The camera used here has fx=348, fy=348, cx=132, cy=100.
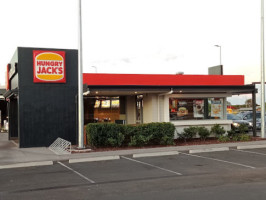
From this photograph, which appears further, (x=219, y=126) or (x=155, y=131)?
(x=219, y=126)

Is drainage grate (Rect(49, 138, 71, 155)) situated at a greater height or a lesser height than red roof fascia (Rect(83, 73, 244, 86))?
lesser

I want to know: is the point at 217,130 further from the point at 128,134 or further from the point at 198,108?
the point at 128,134

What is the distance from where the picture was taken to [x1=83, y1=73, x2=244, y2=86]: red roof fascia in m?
19.0

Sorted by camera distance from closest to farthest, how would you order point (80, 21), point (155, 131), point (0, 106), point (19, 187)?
point (19, 187)
point (80, 21)
point (155, 131)
point (0, 106)

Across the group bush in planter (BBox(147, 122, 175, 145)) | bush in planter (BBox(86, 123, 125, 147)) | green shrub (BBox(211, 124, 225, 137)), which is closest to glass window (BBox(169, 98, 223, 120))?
green shrub (BBox(211, 124, 225, 137))

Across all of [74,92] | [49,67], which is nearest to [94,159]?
[74,92]

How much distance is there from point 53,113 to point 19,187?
389 inches

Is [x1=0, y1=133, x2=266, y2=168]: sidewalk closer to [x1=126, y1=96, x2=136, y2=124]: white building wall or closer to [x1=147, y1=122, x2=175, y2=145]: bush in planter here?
[x1=147, y1=122, x2=175, y2=145]: bush in planter

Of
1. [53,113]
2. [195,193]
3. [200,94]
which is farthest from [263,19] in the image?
[195,193]

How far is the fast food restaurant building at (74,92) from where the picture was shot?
18125mm

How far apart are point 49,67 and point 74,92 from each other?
1.90 meters

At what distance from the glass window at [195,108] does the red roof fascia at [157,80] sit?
1170 millimetres

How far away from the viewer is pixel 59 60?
18672mm

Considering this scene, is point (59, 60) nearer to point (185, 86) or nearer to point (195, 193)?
point (185, 86)
